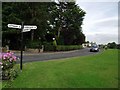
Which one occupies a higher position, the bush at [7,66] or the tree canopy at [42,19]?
the tree canopy at [42,19]

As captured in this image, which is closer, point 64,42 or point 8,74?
point 8,74

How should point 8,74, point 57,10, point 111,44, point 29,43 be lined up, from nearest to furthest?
1. point 8,74
2. point 29,43
3. point 57,10
4. point 111,44

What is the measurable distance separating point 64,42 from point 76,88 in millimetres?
57443

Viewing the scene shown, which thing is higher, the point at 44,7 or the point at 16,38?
the point at 44,7

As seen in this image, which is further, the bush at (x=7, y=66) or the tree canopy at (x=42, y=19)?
the tree canopy at (x=42, y=19)

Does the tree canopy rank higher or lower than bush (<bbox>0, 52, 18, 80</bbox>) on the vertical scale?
higher

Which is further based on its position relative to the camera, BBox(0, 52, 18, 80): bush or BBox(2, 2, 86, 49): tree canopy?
BBox(2, 2, 86, 49): tree canopy

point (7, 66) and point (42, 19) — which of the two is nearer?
point (7, 66)

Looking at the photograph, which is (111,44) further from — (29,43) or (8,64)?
(8,64)

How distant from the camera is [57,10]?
6281cm

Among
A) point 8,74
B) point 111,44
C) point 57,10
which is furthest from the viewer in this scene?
point 111,44

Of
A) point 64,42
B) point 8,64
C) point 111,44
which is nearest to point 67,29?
point 64,42

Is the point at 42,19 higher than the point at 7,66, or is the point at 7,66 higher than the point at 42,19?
the point at 42,19

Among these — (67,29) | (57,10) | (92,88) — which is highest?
(57,10)
